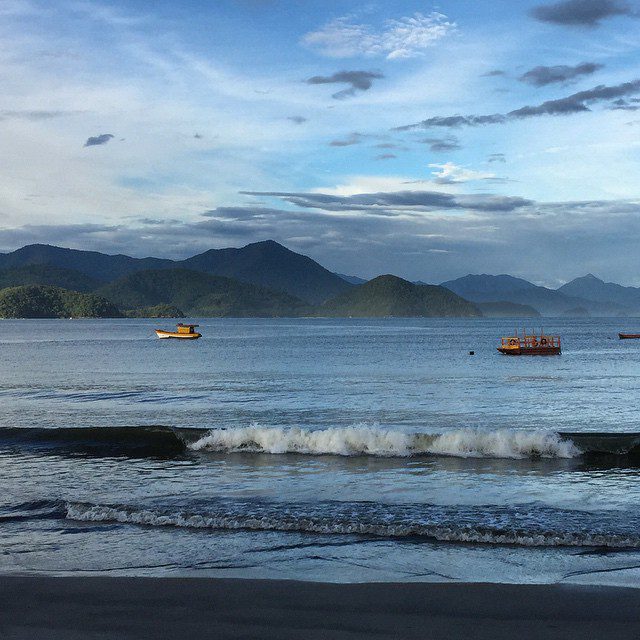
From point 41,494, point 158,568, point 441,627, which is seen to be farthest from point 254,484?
point 441,627

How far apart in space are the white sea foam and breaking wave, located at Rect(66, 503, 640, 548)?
289 inches

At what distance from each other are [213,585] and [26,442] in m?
18.0

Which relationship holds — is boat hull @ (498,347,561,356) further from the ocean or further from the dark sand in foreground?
the dark sand in foreground

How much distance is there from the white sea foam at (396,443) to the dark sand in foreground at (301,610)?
40.7ft

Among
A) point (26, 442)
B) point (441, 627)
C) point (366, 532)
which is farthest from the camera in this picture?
point (26, 442)

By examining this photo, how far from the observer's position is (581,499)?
15547mm

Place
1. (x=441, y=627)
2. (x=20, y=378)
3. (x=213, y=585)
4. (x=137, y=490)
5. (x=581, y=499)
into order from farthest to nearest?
(x=20, y=378), (x=137, y=490), (x=581, y=499), (x=213, y=585), (x=441, y=627)

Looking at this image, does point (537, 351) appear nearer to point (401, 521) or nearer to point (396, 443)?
point (396, 443)

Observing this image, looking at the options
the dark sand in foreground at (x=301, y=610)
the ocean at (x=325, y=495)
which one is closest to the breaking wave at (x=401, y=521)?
the ocean at (x=325, y=495)

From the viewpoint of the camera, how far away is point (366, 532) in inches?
513

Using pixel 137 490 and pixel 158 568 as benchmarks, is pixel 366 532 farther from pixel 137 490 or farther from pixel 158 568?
pixel 137 490

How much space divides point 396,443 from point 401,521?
8.81 m

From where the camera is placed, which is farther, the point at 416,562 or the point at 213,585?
the point at 416,562

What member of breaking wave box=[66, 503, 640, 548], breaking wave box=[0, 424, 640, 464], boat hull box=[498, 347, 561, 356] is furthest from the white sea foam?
boat hull box=[498, 347, 561, 356]
